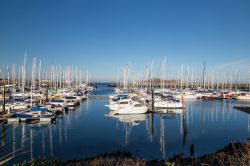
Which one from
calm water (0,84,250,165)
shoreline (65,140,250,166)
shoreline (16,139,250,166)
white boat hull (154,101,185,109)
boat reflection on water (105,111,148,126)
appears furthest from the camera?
white boat hull (154,101,185,109)

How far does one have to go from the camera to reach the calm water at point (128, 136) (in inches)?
813

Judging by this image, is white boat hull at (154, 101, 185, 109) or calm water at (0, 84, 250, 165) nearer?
calm water at (0, 84, 250, 165)

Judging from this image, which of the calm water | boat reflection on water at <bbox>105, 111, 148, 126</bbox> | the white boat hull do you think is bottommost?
the calm water

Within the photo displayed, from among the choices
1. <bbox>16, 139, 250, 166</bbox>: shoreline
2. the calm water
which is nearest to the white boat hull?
the calm water

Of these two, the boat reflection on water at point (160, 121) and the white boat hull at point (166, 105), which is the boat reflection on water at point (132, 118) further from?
the white boat hull at point (166, 105)

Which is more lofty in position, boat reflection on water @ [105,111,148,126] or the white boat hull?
the white boat hull

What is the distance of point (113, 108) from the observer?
4391 cm

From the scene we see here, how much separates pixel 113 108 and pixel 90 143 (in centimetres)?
2038

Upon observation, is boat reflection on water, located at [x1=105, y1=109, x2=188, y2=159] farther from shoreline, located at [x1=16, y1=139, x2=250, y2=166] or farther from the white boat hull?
shoreline, located at [x1=16, y1=139, x2=250, y2=166]

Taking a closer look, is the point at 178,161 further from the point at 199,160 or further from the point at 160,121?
the point at 160,121

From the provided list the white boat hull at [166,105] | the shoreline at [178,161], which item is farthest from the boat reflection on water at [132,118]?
the shoreline at [178,161]

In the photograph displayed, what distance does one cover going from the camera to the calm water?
2066 cm

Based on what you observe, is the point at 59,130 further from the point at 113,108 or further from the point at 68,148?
the point at 113,108

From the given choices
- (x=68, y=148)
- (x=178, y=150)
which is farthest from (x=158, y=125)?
(x=68, y=148)
